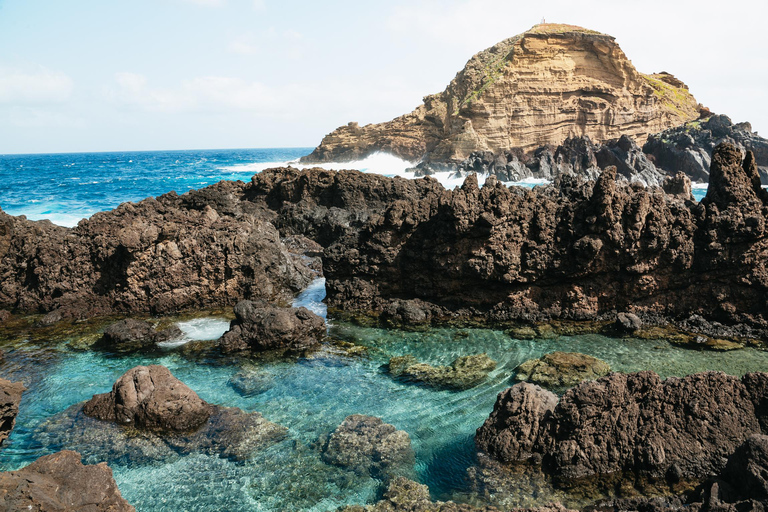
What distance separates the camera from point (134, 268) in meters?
14.4

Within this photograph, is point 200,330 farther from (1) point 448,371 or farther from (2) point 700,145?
(2) point 700,145

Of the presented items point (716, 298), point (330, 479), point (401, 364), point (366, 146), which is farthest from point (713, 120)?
point (330, 479)

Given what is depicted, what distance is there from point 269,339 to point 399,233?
4.99 m

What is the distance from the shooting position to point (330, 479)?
7.11 metres

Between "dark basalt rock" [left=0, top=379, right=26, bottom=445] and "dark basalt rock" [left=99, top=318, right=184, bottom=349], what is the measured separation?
15.5 feet

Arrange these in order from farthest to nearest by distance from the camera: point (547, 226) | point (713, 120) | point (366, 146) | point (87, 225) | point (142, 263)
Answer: point (366, 146), point (713, 120), point (87, 225), point (142, 263), point (547, 226)

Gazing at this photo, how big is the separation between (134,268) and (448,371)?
31.6 ft

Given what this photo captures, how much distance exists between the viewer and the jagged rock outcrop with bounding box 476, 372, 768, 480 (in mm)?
6664

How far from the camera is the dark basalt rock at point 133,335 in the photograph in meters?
12.3

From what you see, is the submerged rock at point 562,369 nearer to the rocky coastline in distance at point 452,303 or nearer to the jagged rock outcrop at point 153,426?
the rocky coastline in distance at point 452,303

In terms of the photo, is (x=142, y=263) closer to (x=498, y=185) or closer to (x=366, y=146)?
(x=498, y=185)

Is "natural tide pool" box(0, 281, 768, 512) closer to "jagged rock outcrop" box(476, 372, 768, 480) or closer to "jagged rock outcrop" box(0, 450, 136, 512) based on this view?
"jagged rock outcrop" box(476, 372, 768, 480)

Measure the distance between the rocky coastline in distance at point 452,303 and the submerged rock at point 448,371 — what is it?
63 millimetres

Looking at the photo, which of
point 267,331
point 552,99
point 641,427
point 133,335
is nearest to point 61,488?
point 267,331
